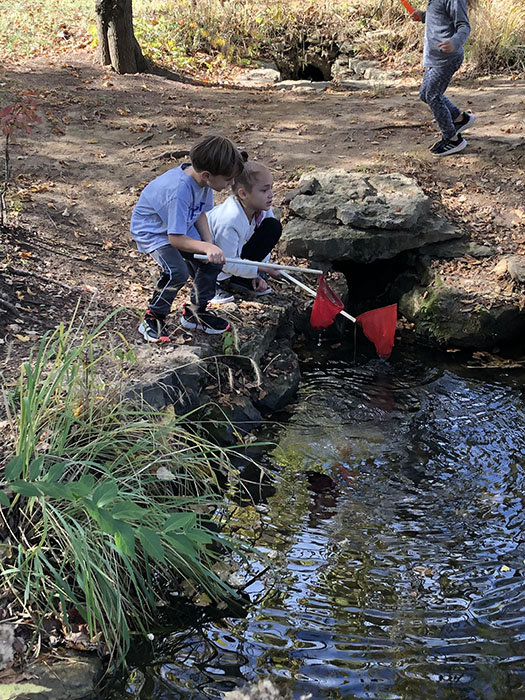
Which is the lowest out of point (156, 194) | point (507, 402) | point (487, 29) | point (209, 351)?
point (507, 402)

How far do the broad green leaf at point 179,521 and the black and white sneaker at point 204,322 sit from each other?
205 cm

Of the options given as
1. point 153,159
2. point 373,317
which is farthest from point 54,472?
point 153,159

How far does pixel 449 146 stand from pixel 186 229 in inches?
157

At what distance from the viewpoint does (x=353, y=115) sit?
846 cm

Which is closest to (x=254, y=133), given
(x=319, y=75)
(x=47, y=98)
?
(x=47, y=98)

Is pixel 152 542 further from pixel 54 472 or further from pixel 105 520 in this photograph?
pixel 54 472

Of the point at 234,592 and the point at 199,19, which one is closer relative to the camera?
the point at 234,592

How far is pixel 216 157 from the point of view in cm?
397

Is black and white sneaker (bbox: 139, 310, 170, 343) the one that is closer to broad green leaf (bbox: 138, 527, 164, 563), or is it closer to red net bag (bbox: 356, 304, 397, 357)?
red net bag (bbox: 356, 304, 397, 357)

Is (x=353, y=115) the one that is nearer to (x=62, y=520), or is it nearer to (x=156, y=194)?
(x=156, y=194)

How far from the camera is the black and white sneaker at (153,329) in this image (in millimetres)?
4418

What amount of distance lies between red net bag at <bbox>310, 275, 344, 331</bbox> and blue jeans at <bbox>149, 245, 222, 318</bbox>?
0.92m

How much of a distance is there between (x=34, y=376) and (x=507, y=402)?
3171 mm

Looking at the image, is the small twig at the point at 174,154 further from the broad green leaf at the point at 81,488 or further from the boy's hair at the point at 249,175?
A: the broad green leaf at the point at 81,488
